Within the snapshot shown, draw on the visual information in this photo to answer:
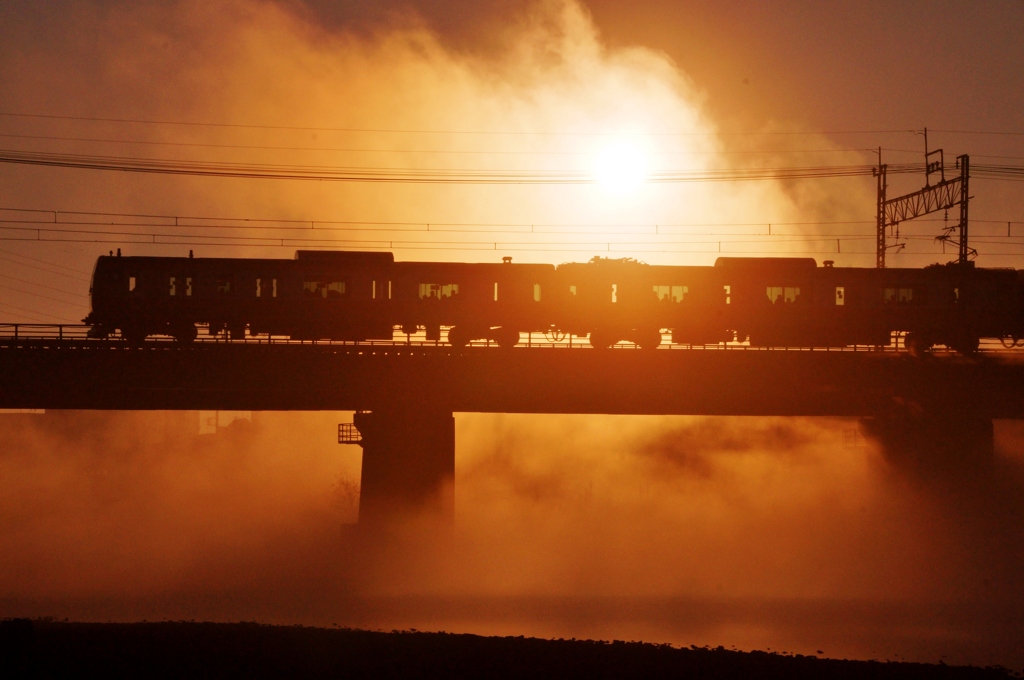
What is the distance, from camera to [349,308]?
38.8 meters

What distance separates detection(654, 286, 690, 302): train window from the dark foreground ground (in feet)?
64.7

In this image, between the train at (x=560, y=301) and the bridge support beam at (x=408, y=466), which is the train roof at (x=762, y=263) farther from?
the bridge support beam at (x=408, y=466)

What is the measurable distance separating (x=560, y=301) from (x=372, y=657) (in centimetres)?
2084

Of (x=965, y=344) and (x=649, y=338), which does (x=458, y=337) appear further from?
(x=965, y=344)

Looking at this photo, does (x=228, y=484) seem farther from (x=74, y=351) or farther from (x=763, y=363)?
(x=763, y=363)

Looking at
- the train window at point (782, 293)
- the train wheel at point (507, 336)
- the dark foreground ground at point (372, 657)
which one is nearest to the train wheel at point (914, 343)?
the train window at point (782, 293)

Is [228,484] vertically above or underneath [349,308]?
underneath

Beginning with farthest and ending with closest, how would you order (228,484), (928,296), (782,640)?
(228,484)
(928,296)
(782,640)

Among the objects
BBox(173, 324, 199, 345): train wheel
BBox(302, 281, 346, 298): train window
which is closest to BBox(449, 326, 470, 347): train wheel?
BBox(302, 281, 346, 298): train window

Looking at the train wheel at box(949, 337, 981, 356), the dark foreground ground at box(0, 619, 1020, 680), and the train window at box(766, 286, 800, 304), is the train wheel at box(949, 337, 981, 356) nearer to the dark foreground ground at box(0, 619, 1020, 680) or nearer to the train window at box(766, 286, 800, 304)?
the train window at box(766, 286, 800, 304)

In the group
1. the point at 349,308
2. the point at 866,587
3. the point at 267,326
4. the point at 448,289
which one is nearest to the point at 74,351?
the point at 267,326

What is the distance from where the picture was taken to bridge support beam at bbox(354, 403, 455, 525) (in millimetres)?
34500

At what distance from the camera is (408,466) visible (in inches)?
1362

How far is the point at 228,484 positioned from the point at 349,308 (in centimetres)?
5280
